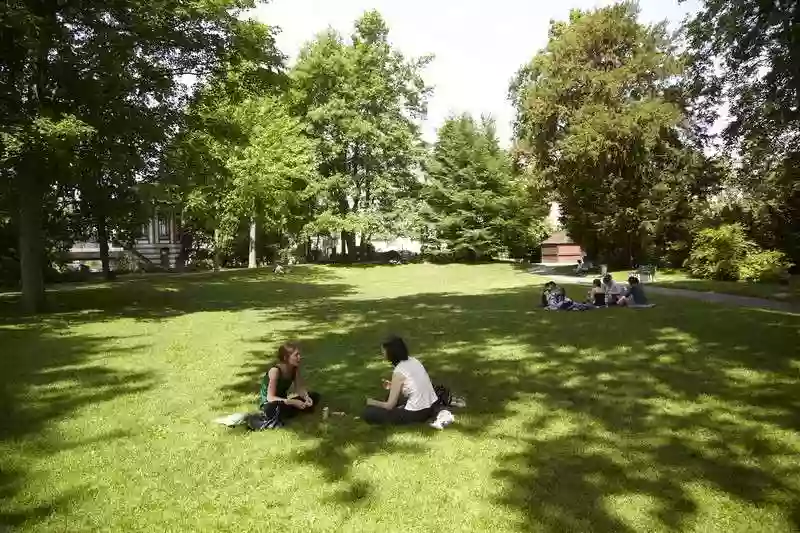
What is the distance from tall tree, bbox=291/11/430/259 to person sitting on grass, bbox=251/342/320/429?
37582 mm

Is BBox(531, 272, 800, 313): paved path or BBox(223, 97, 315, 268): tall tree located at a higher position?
BBox(223, 97, 315, 268): tall tree

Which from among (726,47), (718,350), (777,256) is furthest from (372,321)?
(777,256)

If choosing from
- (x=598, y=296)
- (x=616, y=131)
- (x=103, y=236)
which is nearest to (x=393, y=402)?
(x=598, y=296)

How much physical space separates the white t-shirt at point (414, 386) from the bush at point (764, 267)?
2183cm

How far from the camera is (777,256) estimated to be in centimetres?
2405

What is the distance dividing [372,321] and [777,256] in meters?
18.1

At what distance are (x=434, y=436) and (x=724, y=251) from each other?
23.4m

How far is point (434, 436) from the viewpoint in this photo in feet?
21.5

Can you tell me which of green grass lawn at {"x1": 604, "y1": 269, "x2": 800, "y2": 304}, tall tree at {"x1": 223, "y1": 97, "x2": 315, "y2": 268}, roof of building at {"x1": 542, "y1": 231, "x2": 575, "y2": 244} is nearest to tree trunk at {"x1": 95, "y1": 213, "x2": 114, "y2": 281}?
tall tree at {"x1": 223, "y1": 97, "x2": 315, "y2": 268}

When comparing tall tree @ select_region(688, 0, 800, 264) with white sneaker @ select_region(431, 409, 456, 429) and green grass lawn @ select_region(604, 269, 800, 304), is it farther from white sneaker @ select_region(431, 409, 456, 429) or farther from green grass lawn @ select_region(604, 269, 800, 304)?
white sneaker @ select_region(431, 409, 456, 429)

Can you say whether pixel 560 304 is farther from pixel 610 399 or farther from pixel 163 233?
pixel 163 233

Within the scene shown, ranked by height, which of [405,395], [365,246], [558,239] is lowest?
[405,395]

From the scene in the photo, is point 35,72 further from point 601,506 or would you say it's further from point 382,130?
point 382,130

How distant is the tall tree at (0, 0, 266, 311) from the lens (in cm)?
1502
